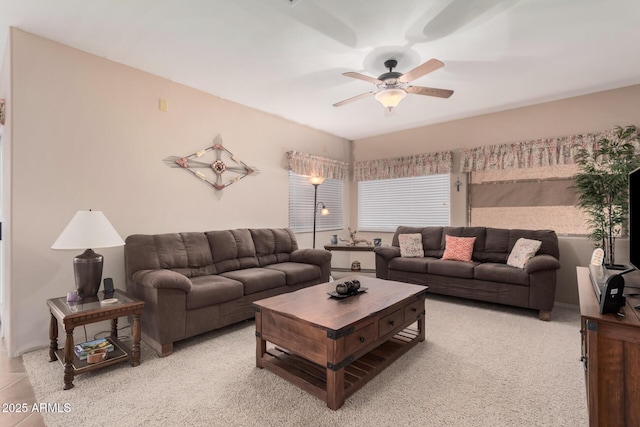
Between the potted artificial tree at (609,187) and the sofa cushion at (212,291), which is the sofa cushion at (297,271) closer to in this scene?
the sofa cushion at (212,291)

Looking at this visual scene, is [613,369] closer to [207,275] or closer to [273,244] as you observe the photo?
[207,275]

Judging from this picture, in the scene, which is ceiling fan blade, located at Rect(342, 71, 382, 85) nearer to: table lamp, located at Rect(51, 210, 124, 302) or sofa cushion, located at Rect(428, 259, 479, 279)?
table lamp, located at Rect(51, 210, 124, 302)

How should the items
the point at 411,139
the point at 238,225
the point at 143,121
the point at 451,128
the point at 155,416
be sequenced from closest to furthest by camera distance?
the point at 155,416 → the point at 143,121 → the point at 238,225 → the point at 451,128 → the point at 411,139

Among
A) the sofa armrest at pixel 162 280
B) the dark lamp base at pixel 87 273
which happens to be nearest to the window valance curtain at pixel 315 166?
the sofa armrest at pixel 162 280

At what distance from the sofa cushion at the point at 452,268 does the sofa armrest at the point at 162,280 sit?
3078mm

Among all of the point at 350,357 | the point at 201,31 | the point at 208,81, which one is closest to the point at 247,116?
the point at 208,81

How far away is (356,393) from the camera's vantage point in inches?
79.7

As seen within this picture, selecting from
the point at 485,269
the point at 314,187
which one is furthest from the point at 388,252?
the point at 314,187

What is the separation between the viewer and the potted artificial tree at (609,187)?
3420 mm

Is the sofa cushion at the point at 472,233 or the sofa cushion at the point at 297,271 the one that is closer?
the sofa cushion at the point at 297,271

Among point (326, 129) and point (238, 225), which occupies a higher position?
point (326, 129)

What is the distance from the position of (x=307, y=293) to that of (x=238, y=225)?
2.03m

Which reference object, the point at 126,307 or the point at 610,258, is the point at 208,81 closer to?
the point at 126,307

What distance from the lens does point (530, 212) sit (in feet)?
14.3
